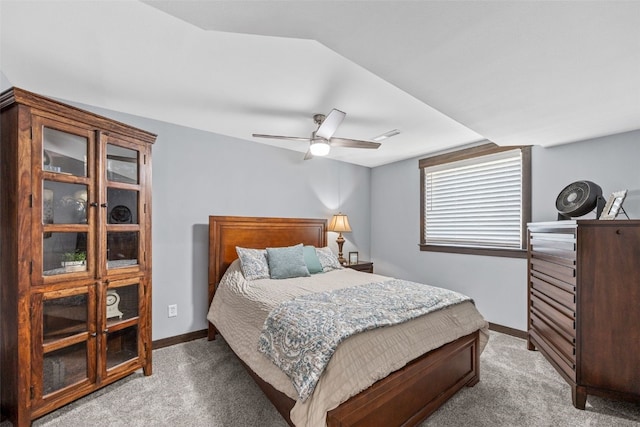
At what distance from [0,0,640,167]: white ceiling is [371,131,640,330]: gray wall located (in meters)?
0.25

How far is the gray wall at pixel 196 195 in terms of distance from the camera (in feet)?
10.0

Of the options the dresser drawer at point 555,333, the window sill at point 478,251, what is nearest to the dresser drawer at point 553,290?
the dresser drawer at point 555,333

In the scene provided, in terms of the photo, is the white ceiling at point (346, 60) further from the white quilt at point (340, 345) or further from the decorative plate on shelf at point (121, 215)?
the white quilt at point (340, 345)

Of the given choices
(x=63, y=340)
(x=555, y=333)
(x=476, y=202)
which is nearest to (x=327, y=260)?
(x=476, y=202)

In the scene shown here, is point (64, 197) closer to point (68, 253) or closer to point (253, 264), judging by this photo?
point (68, 253)

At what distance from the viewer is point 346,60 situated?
1.87m

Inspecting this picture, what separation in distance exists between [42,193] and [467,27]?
2.61m

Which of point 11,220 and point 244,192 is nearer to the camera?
point 11,220

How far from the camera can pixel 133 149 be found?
2.37 meters

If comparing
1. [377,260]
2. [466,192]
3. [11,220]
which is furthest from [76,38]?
[377,260]

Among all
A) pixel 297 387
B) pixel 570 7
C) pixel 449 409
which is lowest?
pixel 449 409

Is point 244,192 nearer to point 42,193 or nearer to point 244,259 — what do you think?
point 244,259

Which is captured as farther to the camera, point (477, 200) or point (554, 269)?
point (477, 200)

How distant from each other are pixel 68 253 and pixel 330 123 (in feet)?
7.10
